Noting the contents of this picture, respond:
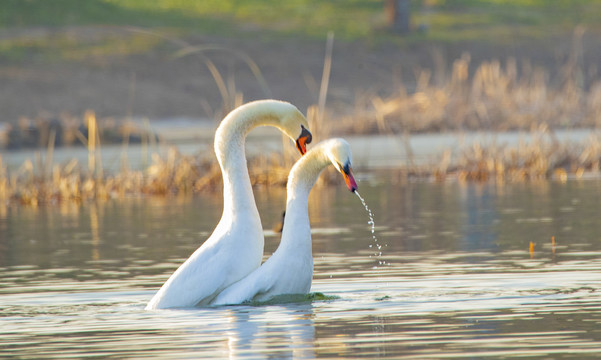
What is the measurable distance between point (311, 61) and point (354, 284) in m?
36.1

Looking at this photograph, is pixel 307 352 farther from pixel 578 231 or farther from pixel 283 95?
pixel 283 95

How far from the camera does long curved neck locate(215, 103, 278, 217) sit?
926 cm

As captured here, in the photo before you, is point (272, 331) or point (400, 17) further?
point (400, 17)

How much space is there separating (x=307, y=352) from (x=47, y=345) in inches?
59.4

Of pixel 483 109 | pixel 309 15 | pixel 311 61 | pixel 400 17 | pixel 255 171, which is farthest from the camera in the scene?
pixel 309 15

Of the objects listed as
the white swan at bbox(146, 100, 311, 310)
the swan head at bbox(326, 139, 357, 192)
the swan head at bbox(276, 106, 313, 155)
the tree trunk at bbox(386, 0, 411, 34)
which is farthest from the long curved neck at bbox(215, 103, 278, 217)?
the tree trunk at bbox(386, 0, 411, 34)

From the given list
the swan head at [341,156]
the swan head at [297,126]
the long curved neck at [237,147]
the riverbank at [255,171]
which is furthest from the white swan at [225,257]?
the riverbank at [255,171]

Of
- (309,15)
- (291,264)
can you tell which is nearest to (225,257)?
(291,264)

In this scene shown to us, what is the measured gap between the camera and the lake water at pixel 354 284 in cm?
746

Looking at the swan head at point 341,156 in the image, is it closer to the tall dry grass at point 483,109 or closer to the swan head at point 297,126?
the swan head at point 297,126

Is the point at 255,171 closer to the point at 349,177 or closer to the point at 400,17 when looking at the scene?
the point at 349,177

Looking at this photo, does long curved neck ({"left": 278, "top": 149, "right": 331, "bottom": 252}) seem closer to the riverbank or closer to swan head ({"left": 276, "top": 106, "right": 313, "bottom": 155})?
swan head ({"left": 276, "top": 106, "right": 313, "bottom": 155})

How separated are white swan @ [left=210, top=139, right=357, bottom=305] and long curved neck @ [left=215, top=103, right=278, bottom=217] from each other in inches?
14.1

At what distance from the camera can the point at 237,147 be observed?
31.2 ft
